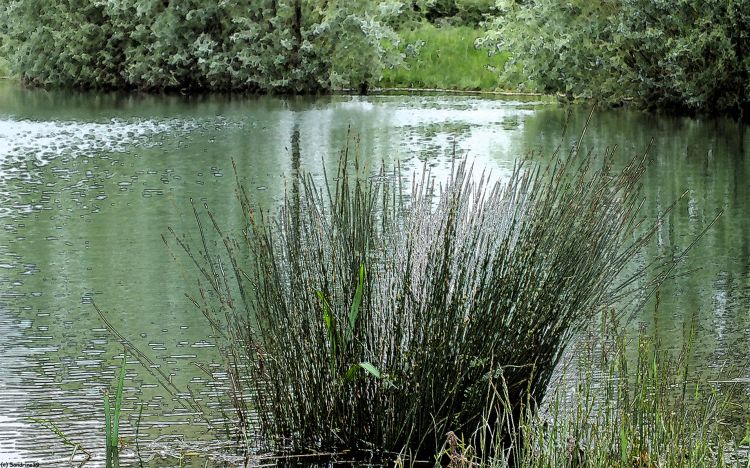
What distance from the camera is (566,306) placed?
430 cm

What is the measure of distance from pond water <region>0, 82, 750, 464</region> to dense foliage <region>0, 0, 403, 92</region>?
1.86m

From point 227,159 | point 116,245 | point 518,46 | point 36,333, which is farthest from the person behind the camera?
point 518,46

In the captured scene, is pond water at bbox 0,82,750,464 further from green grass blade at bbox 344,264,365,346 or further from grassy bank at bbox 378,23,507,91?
grassy bank at bbox 378,23,507,91

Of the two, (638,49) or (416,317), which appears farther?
(638,49)

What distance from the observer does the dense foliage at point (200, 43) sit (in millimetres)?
24766

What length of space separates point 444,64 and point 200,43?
15.6ft

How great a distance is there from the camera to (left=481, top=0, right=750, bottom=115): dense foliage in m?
19.0

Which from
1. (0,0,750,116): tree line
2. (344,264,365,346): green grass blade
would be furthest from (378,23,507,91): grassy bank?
(344,264,365,346): green grass blade

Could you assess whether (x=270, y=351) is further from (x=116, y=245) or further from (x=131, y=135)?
(x=131, y=135)

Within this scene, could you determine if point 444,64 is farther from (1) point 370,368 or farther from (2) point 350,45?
(1) point 370,368

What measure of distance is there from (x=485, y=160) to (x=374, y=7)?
42.8 feet

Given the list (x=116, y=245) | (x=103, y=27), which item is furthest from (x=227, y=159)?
(x=103, y=27)

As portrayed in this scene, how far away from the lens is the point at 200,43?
84.1 ft

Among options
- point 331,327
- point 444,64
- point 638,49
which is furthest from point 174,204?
point 444,64
